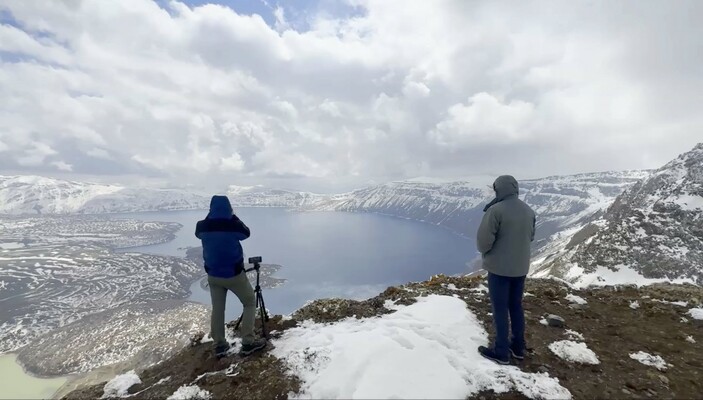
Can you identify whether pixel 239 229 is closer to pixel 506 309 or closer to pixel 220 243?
pixel 220 243

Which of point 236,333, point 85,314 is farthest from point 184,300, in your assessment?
point 236,333

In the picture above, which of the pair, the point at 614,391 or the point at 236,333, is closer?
the point at 614,391

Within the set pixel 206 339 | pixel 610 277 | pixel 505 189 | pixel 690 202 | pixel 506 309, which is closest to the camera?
pixel 506 309

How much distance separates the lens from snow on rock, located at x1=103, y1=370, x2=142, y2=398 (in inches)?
227

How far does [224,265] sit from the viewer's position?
6504 mm

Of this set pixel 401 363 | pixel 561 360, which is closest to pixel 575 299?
pixel 561 360

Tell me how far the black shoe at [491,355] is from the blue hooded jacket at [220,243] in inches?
208

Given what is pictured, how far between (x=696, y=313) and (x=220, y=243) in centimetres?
1305

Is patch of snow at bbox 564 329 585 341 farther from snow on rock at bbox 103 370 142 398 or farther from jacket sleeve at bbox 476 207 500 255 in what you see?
snow on rock at bbox 103 370 142 398

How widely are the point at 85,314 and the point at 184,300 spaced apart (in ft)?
127

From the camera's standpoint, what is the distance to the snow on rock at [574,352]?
20.5ft

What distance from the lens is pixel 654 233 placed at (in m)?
65.1

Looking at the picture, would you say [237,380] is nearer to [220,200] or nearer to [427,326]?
Result: [220,200]

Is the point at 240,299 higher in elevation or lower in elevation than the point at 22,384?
higher
